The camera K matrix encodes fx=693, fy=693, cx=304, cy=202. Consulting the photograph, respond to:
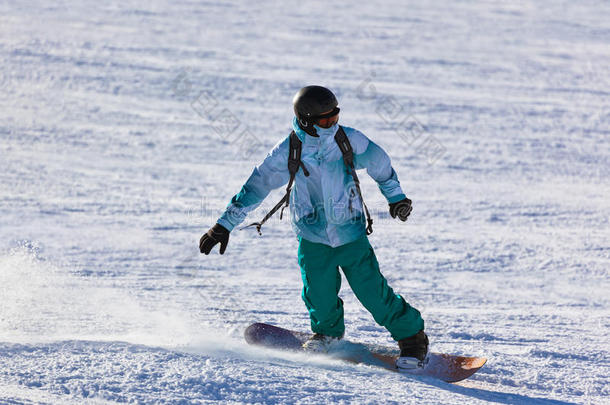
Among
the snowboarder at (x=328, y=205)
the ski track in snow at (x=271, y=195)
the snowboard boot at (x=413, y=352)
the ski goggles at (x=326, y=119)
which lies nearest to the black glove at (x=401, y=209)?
the snowboarder at (x=328, y=205)

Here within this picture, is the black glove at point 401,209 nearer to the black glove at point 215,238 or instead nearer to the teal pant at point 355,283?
the teal pant at point 355,283

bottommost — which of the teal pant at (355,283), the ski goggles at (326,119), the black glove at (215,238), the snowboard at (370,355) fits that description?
the snowboard at (370,355)

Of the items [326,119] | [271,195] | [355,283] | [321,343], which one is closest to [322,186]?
[326,119]

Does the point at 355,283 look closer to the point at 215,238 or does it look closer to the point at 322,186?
the point at 322,186

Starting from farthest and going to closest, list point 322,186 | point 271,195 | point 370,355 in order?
point 271,195
point 370,355
point 322,186

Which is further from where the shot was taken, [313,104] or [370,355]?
[370,355]

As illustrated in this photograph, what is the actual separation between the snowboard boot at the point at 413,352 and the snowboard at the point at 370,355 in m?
0.03

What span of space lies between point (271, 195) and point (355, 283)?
13.0ft

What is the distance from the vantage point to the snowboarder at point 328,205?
3.38 metres

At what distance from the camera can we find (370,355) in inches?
151

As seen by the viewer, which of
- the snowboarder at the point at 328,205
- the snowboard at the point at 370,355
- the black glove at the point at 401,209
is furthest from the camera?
the snowboard at the point at 370,355

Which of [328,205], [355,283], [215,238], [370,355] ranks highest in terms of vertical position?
[328,205]

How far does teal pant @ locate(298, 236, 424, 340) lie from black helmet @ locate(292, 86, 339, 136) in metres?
0.69

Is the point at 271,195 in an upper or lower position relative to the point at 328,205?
upper
